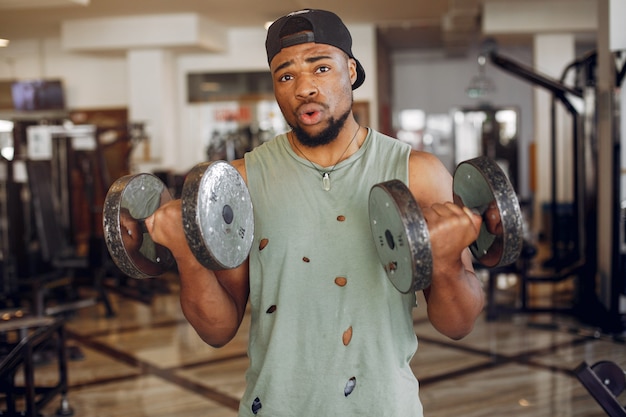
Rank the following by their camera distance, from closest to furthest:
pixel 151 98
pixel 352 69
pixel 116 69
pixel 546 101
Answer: pixel 352 69, pixel 546 101, pixel 151 98, pixel 116 69

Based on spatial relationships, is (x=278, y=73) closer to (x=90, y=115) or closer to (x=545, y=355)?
(x=545, y=355)

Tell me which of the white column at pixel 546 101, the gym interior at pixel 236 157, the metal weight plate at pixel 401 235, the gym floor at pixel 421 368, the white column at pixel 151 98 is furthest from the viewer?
the white column at pixel 151 98

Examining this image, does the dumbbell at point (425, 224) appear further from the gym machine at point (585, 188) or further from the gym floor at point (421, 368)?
the gym machine at point (585, 188)

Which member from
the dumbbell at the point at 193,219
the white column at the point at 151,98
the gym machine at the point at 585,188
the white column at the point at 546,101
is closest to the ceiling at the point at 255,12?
the white column at the point at 151,98

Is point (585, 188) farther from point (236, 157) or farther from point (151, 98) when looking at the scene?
point (151, 98)

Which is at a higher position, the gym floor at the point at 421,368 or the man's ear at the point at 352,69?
the man's ear at the point at 352,69

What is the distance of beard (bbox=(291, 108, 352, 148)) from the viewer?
51.1 inches

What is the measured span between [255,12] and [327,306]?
8.40 metres

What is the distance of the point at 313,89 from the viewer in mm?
1261

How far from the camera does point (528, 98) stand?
13477mm

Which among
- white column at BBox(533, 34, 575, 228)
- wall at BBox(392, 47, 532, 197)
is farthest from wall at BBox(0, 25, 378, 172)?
wall at BBox(392, 47, 532, 197)

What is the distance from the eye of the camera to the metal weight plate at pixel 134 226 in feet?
4.19

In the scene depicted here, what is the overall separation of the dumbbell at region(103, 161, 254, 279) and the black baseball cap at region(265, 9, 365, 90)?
0.24m

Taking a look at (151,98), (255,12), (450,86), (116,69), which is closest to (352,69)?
(255,12)
